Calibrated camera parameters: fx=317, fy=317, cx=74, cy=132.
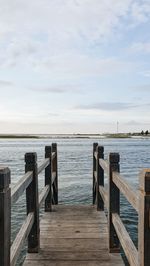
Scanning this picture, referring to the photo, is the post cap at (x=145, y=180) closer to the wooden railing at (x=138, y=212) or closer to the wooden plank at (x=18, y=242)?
the wooden railing at (x=138, y=212)

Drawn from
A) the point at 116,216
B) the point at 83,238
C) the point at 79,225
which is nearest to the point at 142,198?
the point at 116,216

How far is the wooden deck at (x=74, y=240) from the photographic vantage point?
467cm

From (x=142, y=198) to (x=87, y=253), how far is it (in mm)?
2803

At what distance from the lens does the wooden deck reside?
4.67m

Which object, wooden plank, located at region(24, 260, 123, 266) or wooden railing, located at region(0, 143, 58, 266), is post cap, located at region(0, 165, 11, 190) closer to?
wooden railing, located at region(0, 143, 58, 266)

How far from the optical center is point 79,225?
6305 millimetres

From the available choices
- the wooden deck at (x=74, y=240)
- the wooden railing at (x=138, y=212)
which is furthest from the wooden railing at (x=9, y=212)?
the wooden railing at (x=138, y=212)

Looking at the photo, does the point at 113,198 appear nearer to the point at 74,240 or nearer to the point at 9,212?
the point at 74,240

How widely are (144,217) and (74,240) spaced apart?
326 centimetres

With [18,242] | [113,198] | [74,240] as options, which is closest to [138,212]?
[18,242]

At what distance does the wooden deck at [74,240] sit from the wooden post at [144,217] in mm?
2152

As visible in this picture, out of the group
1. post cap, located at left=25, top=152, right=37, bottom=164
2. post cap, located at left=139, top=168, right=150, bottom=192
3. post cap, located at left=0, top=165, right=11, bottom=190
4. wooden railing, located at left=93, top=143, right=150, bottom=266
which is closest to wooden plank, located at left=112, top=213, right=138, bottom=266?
wooden railing, located at left=93, top=143, right=150, bottom=266

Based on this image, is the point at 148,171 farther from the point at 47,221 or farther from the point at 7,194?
the point at 47,221

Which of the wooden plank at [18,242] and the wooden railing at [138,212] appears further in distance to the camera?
the wooden plank at [18,242]
